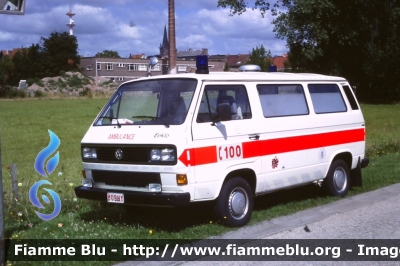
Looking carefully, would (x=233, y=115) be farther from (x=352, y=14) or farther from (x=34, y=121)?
(x=352, y=14)

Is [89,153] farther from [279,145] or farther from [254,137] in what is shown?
[279,145]

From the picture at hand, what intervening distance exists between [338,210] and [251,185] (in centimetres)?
175

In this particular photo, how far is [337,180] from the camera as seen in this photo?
10.8 m

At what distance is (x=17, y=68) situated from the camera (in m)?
84.0

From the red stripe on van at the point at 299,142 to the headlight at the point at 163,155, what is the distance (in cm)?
132

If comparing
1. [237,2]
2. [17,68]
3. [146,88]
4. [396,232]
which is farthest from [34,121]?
[17,68]

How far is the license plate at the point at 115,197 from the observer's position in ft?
26.5

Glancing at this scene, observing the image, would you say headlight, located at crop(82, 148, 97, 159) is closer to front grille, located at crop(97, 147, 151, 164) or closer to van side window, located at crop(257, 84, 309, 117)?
front grille, located at crop(97, 147, 151, 164)

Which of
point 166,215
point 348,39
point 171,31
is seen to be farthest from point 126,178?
point 348,39

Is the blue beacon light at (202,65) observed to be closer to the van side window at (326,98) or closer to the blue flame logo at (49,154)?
the blue flame logo at (49,154)

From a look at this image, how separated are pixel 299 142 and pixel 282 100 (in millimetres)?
737

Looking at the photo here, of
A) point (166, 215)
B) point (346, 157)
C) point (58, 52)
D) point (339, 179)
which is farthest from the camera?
point (58, 52)

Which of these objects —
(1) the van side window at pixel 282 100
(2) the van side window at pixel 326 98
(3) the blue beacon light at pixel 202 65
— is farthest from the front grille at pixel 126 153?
(2) the van side window at pixel 326 98

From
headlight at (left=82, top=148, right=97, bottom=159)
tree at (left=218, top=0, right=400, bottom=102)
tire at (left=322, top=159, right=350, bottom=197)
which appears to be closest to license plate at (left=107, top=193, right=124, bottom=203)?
headlight at (left=82, top=148, right=97, bottom=159)
